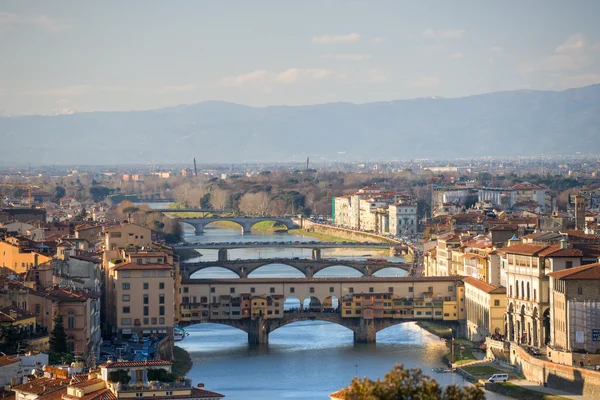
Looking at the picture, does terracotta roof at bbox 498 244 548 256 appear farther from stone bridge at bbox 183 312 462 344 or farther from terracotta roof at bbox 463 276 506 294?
stone bridge at bbox 183 312 462 344

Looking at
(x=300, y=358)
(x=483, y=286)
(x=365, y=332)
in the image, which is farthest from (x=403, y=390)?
(x=365, y=332)

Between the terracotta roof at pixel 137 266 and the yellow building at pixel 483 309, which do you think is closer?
the terracotta roof at pixel 137 266

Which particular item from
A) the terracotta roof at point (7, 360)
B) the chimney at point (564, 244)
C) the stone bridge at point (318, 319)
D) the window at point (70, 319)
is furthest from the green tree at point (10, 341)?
the chimney at point (564, 244)

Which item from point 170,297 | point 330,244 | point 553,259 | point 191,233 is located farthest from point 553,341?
point 191,233

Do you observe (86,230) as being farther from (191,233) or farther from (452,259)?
(191,233)

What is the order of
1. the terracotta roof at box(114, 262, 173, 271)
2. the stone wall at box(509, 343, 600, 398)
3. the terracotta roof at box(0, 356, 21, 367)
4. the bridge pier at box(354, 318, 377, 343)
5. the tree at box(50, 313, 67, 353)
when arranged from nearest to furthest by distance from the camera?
the terracotta roof at box(0, 356, 21, 367) < the stone wall at box(509, 343, 600, 398) < the tree at box(50, 313, 67, 353) < the terracotta roof at box(114, 262, 173, 271) < the bridge pier at box(354, 318, 377, 343)

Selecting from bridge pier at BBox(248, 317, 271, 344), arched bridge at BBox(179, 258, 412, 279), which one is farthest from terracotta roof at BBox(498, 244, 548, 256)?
arched bridge at BBox(179, 258, 412, 279)

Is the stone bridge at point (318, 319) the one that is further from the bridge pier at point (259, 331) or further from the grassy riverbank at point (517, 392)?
the grassy riverbank at point (517, 392)
